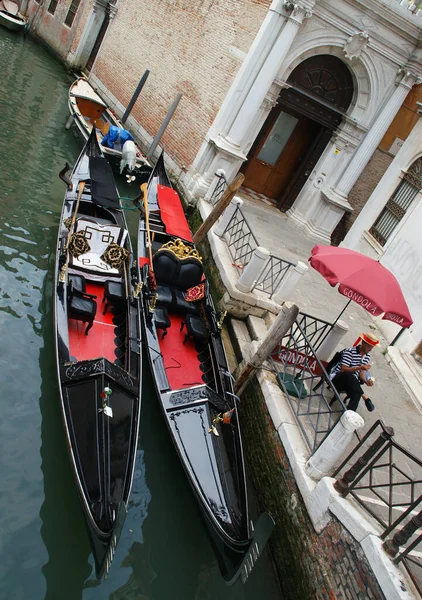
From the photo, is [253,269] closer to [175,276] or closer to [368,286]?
[175,276]

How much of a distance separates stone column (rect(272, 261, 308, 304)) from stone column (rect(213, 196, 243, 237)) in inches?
63.9

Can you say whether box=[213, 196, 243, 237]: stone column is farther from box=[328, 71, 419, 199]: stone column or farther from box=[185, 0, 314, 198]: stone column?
box=[328, 71, 419, 199]: stone column

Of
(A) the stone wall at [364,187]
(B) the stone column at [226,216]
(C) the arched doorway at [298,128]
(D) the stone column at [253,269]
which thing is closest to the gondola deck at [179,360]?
(D) the stone column at [253,269]

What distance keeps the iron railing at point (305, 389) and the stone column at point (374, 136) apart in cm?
554

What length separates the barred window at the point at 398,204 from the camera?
27.9 ft

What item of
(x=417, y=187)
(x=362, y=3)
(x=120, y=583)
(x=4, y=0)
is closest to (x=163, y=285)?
(x=120, y=583)

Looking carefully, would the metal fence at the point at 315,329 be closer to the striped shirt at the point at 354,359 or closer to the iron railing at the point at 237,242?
the striped shirt at the point at 354,359

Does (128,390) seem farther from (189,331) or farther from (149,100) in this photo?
(149,100)

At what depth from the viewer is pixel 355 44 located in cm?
931

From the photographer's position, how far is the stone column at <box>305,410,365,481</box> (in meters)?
3.90

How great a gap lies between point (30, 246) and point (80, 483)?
4.26 metres

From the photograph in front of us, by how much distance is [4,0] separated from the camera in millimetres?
20297

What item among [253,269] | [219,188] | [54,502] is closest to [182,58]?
[219,188]

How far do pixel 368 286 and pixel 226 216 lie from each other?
3.31 m
